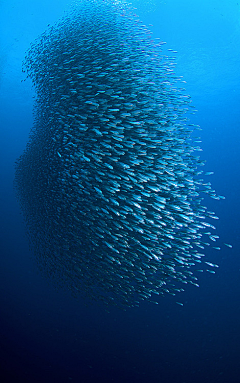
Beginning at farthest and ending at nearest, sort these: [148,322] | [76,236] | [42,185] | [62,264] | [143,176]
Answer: [148,322]
[42,185]
[62,264]
[76,236]
[143,176]

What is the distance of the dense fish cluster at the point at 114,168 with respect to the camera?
11.7ft

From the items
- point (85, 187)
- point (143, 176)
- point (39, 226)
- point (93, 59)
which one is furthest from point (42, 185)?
point (93, 59)

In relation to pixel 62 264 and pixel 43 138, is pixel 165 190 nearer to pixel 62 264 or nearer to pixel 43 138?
pixel 62 264

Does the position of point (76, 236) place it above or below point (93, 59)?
below

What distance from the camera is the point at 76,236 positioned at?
13.1ft

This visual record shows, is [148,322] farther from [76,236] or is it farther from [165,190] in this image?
[165,190]

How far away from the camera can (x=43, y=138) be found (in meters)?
4.91

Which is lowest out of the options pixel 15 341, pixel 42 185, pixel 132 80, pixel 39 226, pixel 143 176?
pixel 15 341

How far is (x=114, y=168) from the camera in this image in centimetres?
365

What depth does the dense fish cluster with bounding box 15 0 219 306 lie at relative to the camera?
11.7 ft

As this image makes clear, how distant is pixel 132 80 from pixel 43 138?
8.20ft

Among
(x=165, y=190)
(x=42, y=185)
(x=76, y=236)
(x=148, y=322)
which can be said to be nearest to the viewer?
(x=165, y=190)

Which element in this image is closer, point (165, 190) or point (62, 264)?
point (165, 190)

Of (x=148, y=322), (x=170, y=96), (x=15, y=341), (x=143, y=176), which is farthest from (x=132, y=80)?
(x=15, y=341)
